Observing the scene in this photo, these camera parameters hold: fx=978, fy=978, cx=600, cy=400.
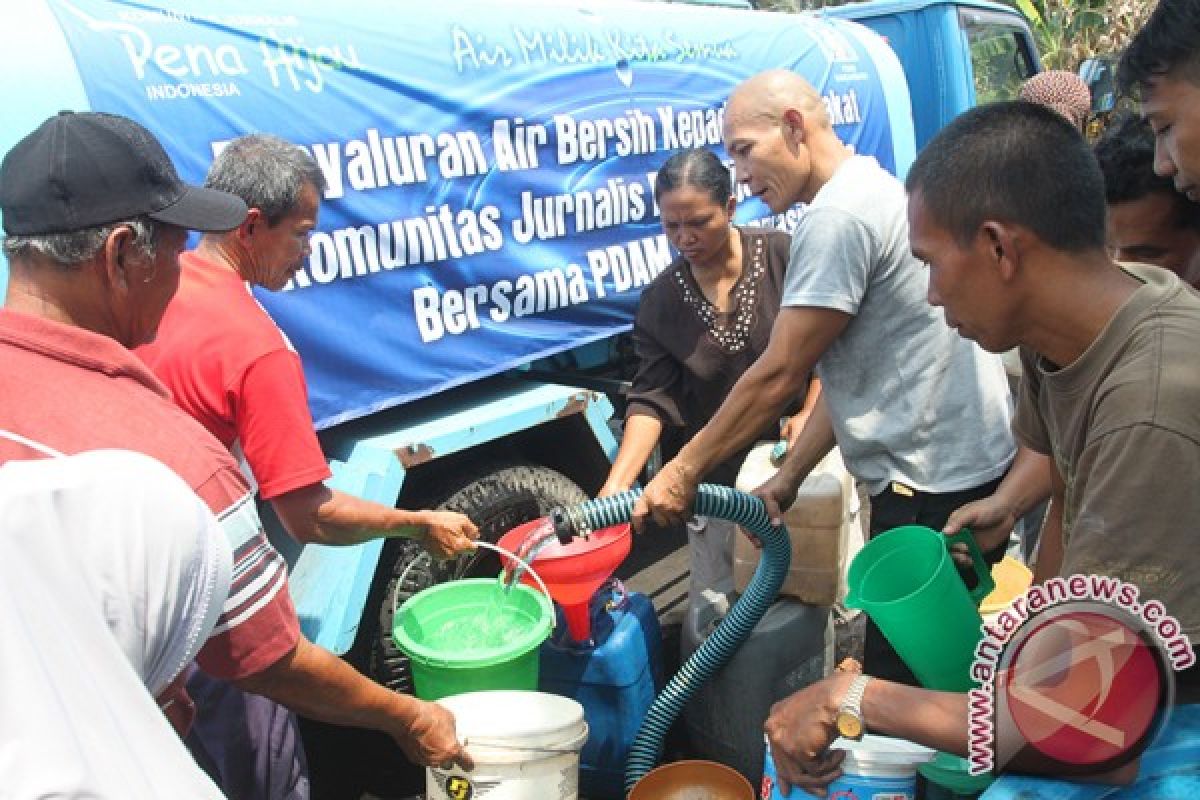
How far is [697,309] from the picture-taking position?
3213 mm

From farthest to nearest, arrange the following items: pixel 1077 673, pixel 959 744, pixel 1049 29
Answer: pixel 1049 29, pixel 959 744, pixel 1077 673

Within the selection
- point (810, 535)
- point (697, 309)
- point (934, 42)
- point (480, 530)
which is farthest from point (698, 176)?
point (934, 42)

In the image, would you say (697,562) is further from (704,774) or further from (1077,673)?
(1077,673)

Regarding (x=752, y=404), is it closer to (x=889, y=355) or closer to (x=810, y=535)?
(x=889, y=355)

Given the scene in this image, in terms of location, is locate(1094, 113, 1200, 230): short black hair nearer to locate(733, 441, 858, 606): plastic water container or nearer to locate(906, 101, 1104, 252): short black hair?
locate(906, 101, 1104, 252): short black hair

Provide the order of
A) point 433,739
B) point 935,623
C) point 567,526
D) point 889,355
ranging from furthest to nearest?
point 889,355 < point 567,526 < point 433,739 < point 935,623

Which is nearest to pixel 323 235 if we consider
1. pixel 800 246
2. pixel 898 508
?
pixel 800 246

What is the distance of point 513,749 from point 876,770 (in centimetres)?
78

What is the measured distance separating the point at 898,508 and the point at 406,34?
1.98 m

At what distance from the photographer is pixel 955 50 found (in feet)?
20.5

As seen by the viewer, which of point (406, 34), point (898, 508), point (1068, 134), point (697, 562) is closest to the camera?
point (1068, 134)

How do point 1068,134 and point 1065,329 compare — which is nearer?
point 1065,329

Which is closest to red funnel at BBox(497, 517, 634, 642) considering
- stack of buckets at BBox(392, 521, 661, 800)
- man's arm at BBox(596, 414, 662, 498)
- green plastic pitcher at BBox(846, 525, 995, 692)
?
stack of buckets at BBox(392, 521, 661, 800)

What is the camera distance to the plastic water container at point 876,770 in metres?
1.85
